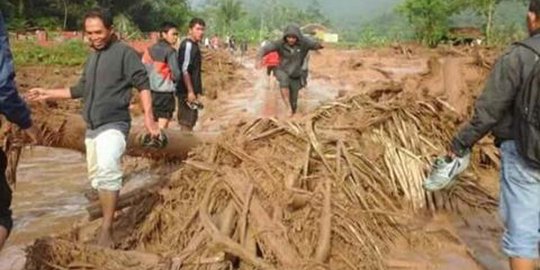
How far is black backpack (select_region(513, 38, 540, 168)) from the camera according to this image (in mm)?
3547

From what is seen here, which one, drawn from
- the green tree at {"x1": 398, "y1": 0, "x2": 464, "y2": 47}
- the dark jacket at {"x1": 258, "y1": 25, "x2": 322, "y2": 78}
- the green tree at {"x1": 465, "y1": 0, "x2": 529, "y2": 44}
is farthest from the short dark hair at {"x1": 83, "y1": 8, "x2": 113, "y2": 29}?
the green tree at {"x1": 398, "y1": 0, "x2": 464, "y2": 47}

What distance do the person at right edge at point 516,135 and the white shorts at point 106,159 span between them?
2441 mm

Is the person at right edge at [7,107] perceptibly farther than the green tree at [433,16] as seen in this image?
No

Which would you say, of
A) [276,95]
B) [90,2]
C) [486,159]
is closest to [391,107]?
[486,159]

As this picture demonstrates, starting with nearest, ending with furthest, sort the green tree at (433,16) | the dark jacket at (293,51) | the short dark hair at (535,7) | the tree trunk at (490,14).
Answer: the short dark hair at (535,7)
the dark jacket at (293,51)
the tree trunk at (490,14)
the green tree at (433,16)

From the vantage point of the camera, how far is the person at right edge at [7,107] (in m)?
3.45

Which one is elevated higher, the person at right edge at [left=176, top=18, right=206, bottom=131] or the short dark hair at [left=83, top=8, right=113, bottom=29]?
the short dark hair at [left=83, top=8, right=113, bottom=29]

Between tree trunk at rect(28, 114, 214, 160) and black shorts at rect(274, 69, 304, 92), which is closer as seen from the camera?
tree trunk at rect(28, 114, 214, 160)

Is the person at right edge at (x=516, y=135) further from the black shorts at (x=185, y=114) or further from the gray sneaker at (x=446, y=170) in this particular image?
the black shorts at (x=185, y=114)

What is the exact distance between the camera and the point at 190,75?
8039 millimetres

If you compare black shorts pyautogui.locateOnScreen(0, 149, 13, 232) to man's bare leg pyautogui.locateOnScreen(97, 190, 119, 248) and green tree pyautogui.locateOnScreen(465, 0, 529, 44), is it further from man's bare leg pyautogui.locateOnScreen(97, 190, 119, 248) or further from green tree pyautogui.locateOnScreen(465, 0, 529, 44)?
green tree pyautogui.locateOnScreen(465, 0, 529, 44)

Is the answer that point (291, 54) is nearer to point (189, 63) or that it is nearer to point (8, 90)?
point (189, 63)

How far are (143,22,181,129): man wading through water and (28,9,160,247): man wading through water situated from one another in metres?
2.78

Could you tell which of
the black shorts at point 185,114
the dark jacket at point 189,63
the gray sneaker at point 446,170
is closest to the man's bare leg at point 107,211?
the gray sneaker at point 446,170
